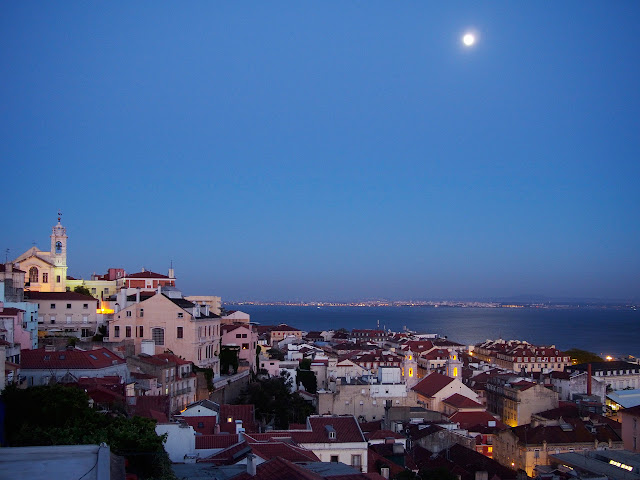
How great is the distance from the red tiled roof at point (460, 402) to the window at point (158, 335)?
17.5 m

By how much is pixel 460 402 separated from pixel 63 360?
79.2ft

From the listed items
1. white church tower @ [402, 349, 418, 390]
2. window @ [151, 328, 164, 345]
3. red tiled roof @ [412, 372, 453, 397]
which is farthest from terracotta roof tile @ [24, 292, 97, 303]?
white church tower @ [402, 349, 418, 390]

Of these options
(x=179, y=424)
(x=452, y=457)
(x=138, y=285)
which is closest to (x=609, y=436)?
(x=452, y=457)

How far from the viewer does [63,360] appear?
23.4 metres

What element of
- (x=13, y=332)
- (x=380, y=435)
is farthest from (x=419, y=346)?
(x=13, y=332)

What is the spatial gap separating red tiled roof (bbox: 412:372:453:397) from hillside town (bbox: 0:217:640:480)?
13 centimetres

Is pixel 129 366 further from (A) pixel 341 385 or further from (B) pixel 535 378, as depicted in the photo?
(B) pixel 535 378

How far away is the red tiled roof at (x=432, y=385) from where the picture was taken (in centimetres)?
4134

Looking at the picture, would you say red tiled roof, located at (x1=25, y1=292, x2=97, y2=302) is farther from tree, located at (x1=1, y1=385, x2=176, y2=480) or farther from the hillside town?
tree, located at (x1=1, y1=385, x2=176, y2=480)

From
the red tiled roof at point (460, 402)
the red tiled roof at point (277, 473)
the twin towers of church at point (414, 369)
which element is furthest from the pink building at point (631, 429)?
the red tiled roof at point (277, 473)

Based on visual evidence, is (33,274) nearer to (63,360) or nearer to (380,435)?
(63,360)

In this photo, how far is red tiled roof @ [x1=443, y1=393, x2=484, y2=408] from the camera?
39.0 metres

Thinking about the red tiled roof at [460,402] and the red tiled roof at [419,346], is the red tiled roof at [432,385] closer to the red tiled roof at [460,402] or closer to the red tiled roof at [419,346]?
the red tiled roof at [460,402]

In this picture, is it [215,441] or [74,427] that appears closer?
[74,427]
